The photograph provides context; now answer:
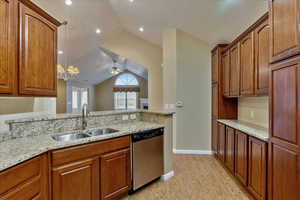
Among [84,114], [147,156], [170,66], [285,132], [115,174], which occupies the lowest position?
[115,174]

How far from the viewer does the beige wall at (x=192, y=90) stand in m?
4.16

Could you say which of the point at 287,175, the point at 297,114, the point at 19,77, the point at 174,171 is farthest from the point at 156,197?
the point at 19,77

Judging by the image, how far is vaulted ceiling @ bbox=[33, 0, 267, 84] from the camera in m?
2.95

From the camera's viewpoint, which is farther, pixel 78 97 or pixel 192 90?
pixel 78 97

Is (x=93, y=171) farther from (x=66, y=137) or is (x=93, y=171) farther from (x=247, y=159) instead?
(x=247, y=159)

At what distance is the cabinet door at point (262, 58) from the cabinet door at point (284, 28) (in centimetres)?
49

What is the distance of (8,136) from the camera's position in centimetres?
181

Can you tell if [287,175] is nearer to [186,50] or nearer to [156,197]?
[156,197]

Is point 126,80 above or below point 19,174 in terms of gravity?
above

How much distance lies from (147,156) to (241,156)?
1.40 m

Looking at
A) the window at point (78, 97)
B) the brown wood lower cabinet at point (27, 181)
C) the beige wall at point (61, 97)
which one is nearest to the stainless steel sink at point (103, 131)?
the brown wood lower cabinet at point (27, 181)

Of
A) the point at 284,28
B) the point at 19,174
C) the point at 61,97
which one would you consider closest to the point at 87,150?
the point at 19,174

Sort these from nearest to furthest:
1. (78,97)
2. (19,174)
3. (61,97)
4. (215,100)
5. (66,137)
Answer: (19,174) → (66,137) → (215,100) → (61,97) → (78,97)

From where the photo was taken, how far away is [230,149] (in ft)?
9.73
